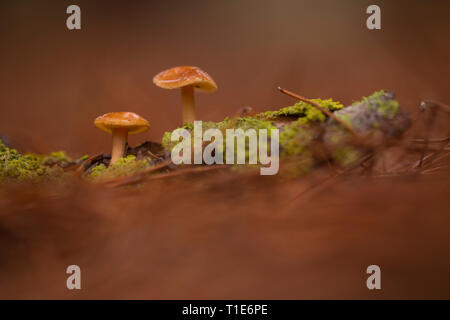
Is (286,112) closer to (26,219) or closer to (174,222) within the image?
(174,222)

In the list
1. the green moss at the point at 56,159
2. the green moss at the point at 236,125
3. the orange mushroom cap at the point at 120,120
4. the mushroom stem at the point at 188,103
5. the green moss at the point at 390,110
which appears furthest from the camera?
the green moss at the point at 56,159

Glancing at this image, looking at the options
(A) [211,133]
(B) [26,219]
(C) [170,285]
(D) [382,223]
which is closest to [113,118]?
(A) [211,133]

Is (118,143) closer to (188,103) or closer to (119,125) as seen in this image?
(119,125)

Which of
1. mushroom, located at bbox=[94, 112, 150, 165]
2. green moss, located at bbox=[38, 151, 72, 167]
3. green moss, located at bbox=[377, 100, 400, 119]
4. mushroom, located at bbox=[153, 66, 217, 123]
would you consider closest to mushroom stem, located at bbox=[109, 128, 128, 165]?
mushroom, located at bbox=[94, 112, 150, 165]

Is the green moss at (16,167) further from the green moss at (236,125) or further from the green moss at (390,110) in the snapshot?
the green moss at (390,110)

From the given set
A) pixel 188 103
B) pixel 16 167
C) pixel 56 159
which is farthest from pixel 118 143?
pixel 56 159

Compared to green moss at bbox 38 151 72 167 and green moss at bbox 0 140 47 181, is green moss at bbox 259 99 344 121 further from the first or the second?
green moss at bbox 38 151 72 167

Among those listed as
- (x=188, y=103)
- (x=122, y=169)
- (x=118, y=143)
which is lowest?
(x=122, y=169)

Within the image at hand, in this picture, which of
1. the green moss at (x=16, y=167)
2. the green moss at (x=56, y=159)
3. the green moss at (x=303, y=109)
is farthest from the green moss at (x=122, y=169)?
the green moss at (x=56, y=159)
